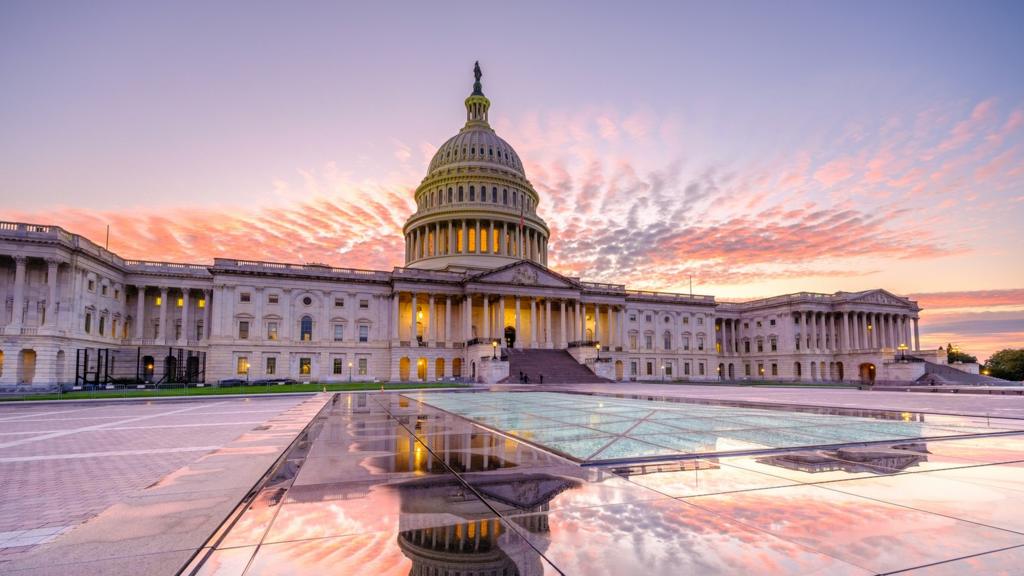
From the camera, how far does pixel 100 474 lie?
31.4 feet

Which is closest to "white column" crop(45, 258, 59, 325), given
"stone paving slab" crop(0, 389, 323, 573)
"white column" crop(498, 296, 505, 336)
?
"stone paving slab" crop(0, 389, 323, 573)

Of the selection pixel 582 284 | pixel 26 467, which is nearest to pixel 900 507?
pixel 26 467

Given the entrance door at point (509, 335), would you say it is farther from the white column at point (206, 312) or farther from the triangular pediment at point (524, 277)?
the white column at point (206, 312)

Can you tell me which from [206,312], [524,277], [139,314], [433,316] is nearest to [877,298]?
[524,277]

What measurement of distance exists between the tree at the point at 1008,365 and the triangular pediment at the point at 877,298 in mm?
24119

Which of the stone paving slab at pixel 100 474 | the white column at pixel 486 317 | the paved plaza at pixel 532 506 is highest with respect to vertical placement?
the white column at pixel 486 317

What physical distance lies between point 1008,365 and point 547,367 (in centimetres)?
10511

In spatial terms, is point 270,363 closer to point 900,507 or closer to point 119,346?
point 119,346

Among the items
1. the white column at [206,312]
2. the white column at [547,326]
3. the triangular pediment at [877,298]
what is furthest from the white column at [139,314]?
the triangular pediment at [877,298]

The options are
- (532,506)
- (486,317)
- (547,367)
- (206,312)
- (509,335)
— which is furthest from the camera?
(509,335)

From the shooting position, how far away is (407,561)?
426cm

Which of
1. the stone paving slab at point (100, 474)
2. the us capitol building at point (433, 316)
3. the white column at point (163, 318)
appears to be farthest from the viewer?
the white column at point (163, 318)

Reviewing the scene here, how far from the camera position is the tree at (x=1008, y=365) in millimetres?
104312

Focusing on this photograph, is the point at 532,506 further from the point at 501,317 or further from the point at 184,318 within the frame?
the point at 184,318
